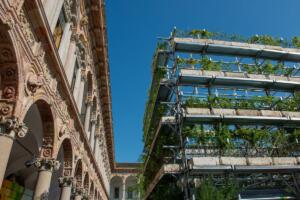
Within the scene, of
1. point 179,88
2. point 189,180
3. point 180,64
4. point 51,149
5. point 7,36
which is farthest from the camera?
point 180,64

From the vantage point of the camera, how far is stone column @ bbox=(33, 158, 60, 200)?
7.85 metres

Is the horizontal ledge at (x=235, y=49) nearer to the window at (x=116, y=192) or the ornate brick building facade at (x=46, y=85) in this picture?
the ornate brick building facade at (x=46, y=85)

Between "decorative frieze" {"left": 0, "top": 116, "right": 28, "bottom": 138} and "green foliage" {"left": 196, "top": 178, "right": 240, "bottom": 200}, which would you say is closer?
"decorative frieze" {"left": 0, "top": 116, "right": 28, "bottom": 138}

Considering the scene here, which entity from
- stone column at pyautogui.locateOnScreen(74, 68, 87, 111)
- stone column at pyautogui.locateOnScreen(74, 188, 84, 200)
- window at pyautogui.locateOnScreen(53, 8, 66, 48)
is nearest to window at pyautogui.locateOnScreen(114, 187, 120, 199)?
stone column at pyautogui.locateOnScreen(74, 188, 84, 200)

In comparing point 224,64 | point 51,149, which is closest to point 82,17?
point 51,149

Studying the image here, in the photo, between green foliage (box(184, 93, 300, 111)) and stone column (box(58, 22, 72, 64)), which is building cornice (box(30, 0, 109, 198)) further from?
green foliage (box(184, 93, 300, 111))

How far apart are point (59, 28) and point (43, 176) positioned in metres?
5.74

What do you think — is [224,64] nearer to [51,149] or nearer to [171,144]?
[171,144]

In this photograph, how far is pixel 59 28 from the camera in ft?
33.5

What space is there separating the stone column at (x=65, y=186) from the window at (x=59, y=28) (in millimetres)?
5626

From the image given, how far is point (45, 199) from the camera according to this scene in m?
7.88

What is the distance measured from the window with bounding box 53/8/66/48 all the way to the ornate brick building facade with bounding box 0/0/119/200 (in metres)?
0.04

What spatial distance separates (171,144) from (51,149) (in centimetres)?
685

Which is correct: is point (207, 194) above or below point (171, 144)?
below
